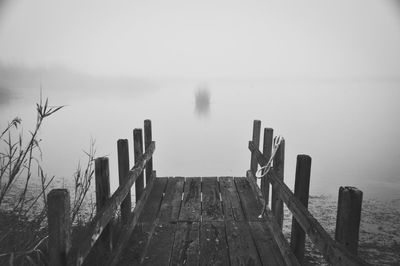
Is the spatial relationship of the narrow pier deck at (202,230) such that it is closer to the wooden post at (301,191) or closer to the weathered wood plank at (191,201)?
the weathered wood plank at (191,201)

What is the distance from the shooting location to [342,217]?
2463 millimetres

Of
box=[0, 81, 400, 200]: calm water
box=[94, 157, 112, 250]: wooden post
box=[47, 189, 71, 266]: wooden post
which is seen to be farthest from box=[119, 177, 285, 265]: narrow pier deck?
box=[0, 81, 400, 200]: calm water

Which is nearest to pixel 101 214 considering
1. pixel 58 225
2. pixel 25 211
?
pixel 58 225

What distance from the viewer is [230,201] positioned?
5801 mm

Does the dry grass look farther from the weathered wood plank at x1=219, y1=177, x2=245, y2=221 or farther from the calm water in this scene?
the calm water

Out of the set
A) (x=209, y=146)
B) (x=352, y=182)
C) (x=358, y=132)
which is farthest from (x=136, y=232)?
(x=358, y=132)

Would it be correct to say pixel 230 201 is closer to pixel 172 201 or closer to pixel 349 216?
pixel 172 201

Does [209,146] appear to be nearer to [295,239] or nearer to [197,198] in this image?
[197,198]

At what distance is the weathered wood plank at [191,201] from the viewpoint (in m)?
5.09

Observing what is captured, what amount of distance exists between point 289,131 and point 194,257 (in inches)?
926

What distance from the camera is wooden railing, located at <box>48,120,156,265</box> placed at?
2.24 m

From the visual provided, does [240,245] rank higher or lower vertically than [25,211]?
lower

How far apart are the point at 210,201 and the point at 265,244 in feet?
5.84

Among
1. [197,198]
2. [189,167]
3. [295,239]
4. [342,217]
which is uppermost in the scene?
[342,217]
